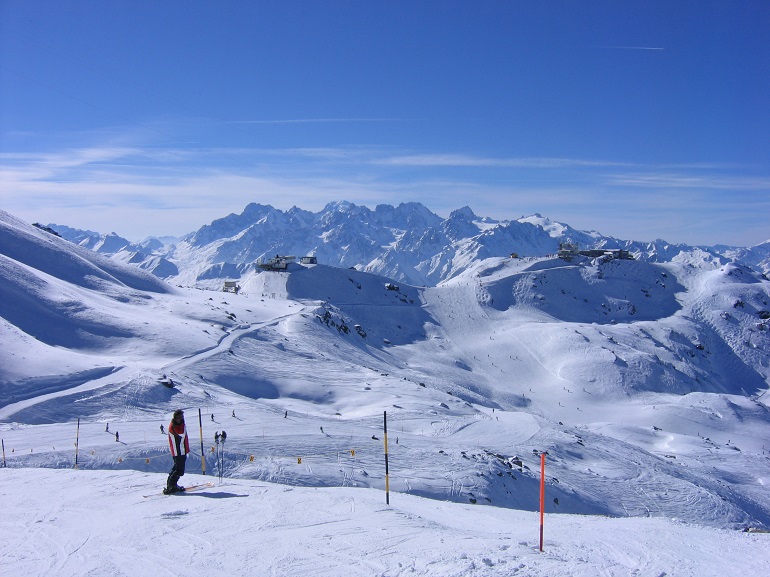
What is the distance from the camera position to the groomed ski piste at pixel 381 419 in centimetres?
1070

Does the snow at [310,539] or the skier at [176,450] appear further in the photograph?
the skier at [176,450]

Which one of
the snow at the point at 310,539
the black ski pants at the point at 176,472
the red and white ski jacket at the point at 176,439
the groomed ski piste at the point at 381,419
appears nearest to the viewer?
the snow at the point at 310,539

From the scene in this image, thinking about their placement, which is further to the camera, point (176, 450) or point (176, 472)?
point (176, 450)

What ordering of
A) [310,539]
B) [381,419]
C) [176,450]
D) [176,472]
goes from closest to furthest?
[310,539], [176,472], [176,450], [381,419]

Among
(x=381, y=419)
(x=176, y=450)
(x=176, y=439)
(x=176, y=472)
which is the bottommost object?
(x=381, y=419)

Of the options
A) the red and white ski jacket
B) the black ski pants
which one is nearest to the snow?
the black ski pants

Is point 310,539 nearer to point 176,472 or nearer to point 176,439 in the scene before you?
point 176,472

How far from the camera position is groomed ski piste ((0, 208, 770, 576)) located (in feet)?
35.1

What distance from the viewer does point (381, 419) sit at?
41.7m

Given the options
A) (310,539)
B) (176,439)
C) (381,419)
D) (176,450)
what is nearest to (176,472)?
(176,450)

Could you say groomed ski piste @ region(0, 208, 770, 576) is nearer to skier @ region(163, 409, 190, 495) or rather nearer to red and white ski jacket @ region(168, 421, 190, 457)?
skier @ region(163, 409, 190, 495)

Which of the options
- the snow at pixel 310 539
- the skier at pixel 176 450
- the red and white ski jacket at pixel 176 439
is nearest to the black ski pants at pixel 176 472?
the skier at pixel 176 450

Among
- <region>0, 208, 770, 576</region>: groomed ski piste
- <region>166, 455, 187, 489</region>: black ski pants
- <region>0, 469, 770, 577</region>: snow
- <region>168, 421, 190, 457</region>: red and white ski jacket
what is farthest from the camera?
<region>168, 421, 190, 457</region>: red and white ski jacket

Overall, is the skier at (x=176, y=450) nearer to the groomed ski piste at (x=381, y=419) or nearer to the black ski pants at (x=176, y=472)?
the black ski pants at (x=176, y=472)
